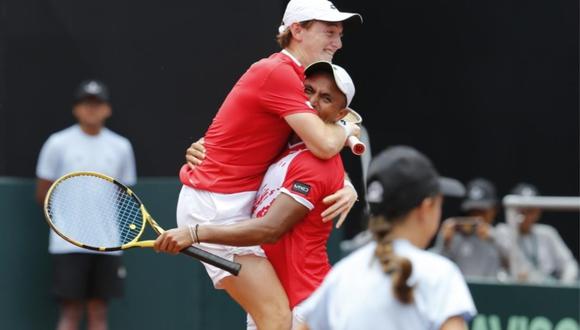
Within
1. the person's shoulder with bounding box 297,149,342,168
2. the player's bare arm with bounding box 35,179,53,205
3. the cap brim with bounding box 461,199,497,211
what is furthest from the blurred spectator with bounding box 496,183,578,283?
the person's shoulder with bounding box 297,149,342,168

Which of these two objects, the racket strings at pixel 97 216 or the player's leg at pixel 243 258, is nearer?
the player's leg at pixel 243 258

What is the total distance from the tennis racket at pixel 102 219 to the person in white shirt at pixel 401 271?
1.49m

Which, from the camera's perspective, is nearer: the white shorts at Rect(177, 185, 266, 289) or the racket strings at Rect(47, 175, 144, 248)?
the white shorts at Rect(177, 185, 266, 289)

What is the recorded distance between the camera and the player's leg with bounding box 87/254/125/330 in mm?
8555

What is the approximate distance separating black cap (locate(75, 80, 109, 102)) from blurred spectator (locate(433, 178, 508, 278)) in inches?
132

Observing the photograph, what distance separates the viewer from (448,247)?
1087 cm

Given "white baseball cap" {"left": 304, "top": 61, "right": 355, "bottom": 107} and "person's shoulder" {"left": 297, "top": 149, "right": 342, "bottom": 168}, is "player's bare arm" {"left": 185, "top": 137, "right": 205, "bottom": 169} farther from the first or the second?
"white baseball cap" {"left": 304, "top": 61, "right": 355, "bottom": 107}

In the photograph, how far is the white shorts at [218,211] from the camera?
530 centimetres

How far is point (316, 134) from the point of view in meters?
5.04

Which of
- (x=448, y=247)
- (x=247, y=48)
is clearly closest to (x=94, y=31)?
(x=247, y=48)

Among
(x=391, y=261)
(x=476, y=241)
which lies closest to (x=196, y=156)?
(x=391, y=261)

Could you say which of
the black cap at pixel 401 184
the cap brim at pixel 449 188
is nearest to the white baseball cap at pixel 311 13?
the cap brim at pixel 449 188

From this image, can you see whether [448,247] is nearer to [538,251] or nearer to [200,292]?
[538,251]

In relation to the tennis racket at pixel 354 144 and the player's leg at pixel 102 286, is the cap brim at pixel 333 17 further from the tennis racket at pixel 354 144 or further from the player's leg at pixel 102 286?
the player's leg at pixel 102 286
